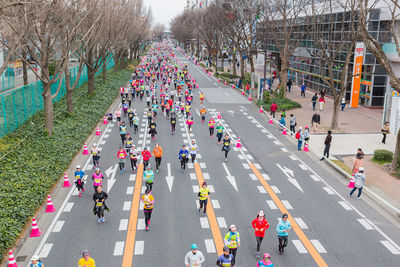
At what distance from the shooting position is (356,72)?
3384 cm

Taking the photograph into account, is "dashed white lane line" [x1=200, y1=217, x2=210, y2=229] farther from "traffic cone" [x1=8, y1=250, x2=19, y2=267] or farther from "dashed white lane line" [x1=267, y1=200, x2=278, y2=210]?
"traffic cone" [x1=8, y1=250, x2=19, y2=267]

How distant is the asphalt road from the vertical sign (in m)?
16.0

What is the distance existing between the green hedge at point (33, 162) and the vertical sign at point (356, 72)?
2239cm

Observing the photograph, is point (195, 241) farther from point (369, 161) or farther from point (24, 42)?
point (24, 42)

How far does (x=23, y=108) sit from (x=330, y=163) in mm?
17943

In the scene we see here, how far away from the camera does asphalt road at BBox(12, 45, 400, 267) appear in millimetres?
11055

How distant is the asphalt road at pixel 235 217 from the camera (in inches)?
435

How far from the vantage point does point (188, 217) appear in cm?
1343

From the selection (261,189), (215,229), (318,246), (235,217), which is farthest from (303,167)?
(215,229)

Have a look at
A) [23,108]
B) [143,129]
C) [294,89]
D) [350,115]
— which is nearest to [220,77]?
[294,89]

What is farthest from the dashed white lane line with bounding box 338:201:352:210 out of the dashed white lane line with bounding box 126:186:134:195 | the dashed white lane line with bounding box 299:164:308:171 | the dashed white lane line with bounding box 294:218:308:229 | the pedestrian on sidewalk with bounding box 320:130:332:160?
the dashed white lane line with bounding box 126:186:134:195

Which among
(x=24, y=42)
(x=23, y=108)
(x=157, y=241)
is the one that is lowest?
(x=157, y=241)

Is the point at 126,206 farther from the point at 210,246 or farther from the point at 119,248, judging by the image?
the point at 210,246

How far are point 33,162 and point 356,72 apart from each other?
2819 centimetres
